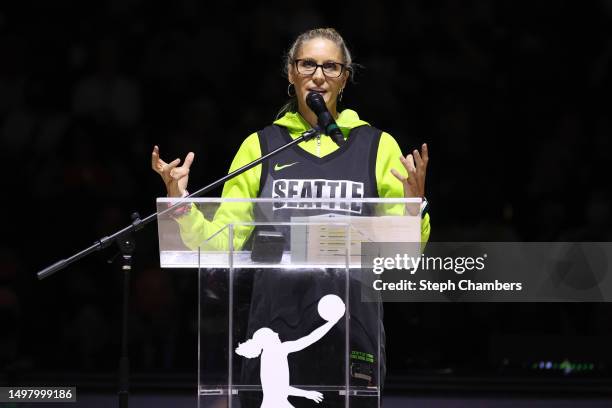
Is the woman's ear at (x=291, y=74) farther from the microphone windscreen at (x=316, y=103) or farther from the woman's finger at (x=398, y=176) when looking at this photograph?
the woman's finger at (x=398, y=176)

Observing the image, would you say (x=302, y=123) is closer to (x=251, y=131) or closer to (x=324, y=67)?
(x=324, y=67)

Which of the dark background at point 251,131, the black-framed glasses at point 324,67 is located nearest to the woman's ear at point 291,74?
the black-framed glasses at point 324,67

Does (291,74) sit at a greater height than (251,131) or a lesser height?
lesser

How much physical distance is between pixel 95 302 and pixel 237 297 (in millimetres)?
2879

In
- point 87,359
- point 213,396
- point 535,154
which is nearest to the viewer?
point 213,396

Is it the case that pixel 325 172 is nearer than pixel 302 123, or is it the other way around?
pixel 325 172

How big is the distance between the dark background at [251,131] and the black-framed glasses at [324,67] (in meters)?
1.74

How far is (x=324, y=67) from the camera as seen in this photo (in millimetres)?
3410

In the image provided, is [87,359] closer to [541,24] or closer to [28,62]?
[28,62]

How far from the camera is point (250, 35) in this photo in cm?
630

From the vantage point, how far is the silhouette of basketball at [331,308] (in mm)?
2801

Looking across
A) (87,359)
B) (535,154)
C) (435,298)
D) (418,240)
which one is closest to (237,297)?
(418,240)

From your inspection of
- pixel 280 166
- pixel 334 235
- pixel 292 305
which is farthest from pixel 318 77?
pixel 292 305

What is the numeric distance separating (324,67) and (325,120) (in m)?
0.49
